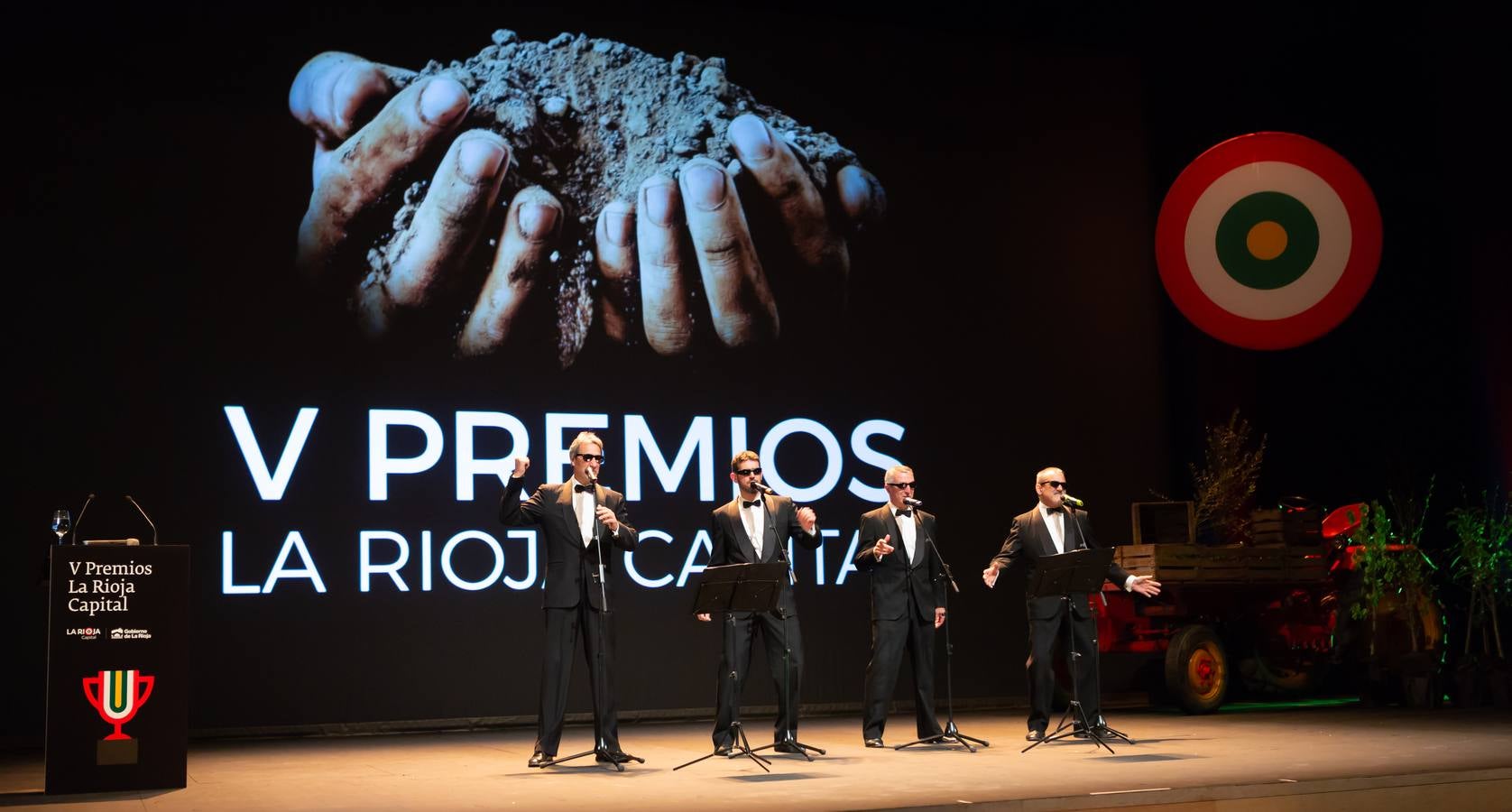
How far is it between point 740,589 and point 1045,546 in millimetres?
2019

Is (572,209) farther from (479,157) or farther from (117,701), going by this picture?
(117,701)

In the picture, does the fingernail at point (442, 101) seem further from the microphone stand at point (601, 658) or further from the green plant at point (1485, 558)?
the green plant at point (1485, 558)

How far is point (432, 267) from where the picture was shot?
31.8ft

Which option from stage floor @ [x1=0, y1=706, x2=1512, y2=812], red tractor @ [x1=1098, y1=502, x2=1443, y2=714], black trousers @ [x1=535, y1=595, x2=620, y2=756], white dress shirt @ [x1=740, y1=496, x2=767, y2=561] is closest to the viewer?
stage floor @ [x1=0, y1=706, x2=1512, y2=812]

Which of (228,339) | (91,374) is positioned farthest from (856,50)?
(91,374)

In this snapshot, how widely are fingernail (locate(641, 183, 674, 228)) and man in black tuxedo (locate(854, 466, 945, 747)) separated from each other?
10.4 feet

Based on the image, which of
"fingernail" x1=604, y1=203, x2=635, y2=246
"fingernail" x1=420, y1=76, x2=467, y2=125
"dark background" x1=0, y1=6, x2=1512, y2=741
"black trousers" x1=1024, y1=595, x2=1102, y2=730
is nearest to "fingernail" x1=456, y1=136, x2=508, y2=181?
"fingernail" x1=420, y1=76, x2=467, y2=125

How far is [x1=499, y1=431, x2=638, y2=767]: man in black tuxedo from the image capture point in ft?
22.5

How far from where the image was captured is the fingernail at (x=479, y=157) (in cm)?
983

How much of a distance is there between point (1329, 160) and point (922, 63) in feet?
9.81

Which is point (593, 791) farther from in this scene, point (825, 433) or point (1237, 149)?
point (1237, 149)

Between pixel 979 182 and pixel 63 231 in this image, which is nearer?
pixel 63 231

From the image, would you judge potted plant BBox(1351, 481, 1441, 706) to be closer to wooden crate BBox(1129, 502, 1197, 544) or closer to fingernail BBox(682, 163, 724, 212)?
wooden crate BBox(1129, 502, 1197, 544)

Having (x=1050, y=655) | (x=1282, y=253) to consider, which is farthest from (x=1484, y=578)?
(x=1050, y=655)
